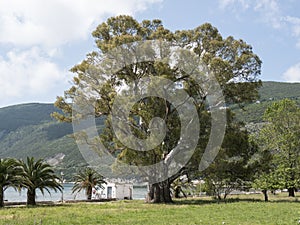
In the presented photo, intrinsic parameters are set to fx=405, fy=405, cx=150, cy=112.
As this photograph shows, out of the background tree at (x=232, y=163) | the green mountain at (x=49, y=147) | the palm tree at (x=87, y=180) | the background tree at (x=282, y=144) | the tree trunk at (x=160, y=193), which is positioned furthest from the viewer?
the green mountain at (x=49, y=147)

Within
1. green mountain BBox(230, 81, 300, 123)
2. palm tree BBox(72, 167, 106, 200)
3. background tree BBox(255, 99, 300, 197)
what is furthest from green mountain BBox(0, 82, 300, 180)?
palm tree BBox(72, 167, 106, 200)

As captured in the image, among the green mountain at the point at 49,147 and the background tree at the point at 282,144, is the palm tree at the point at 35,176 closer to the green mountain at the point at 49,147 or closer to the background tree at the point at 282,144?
the background tree at the point at 282,144

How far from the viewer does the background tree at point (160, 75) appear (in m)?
25.7

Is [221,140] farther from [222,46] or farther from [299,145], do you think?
[299,145]

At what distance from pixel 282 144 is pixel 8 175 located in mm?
22145

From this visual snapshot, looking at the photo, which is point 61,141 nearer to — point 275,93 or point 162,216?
point 275,93

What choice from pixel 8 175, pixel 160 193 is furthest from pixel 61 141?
pixel 8 175

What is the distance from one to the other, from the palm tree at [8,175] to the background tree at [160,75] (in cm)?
580

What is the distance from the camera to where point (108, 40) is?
95.8ft

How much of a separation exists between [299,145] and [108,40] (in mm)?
17875

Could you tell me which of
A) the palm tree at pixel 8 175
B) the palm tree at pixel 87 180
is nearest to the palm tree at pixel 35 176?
the palm tree at pixel 8 175

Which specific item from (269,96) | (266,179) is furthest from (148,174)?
(269,96)

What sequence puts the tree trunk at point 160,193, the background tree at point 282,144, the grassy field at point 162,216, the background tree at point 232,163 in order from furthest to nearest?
the background tree at point 282,144 → the tree trunk at point 160,193 → the background tree at point 232,163 → the grassy field at point 162,216

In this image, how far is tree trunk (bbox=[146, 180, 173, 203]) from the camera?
2686 cm
